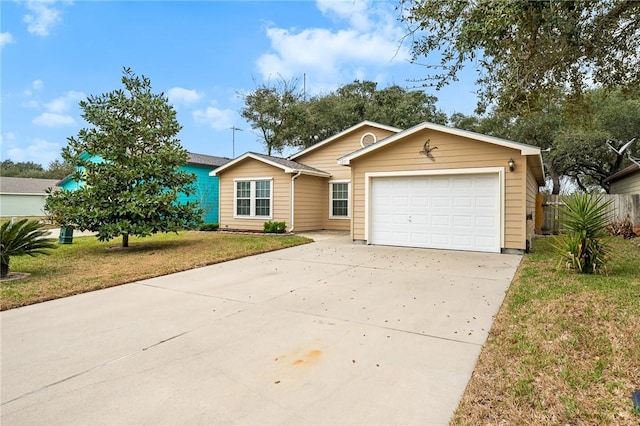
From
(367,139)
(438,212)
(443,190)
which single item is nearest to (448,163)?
(443,190)

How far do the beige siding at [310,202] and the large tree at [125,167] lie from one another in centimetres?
518

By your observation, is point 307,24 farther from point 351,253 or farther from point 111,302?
point 111,302

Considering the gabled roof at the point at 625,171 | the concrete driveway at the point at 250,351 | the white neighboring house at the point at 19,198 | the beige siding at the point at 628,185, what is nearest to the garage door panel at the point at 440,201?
the concrete driveway at the point at 250,351

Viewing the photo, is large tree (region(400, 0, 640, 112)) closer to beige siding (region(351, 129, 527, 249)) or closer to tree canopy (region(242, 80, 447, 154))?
beige siding (region(351, 129, 527, 249))

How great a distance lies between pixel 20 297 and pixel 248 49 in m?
12.8

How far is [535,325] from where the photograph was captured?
3762mm

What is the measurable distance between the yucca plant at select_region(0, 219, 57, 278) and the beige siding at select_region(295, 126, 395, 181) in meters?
11.2

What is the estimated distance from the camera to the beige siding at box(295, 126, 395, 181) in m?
15.6

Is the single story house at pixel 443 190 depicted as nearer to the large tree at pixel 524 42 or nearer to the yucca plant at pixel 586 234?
the yucca plant at pixel 586 234

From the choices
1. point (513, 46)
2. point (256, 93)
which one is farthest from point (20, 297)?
point (256, 93)

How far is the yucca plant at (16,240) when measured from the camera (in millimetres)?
5996

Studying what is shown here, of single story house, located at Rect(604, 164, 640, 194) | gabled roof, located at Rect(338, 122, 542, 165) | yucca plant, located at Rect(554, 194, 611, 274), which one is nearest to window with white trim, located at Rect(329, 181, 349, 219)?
gabled roof, located at Rect(338, 122, 542, 165)

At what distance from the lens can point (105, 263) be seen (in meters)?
7.70

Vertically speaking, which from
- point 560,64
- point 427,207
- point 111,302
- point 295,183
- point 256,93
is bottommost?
point 111,302
